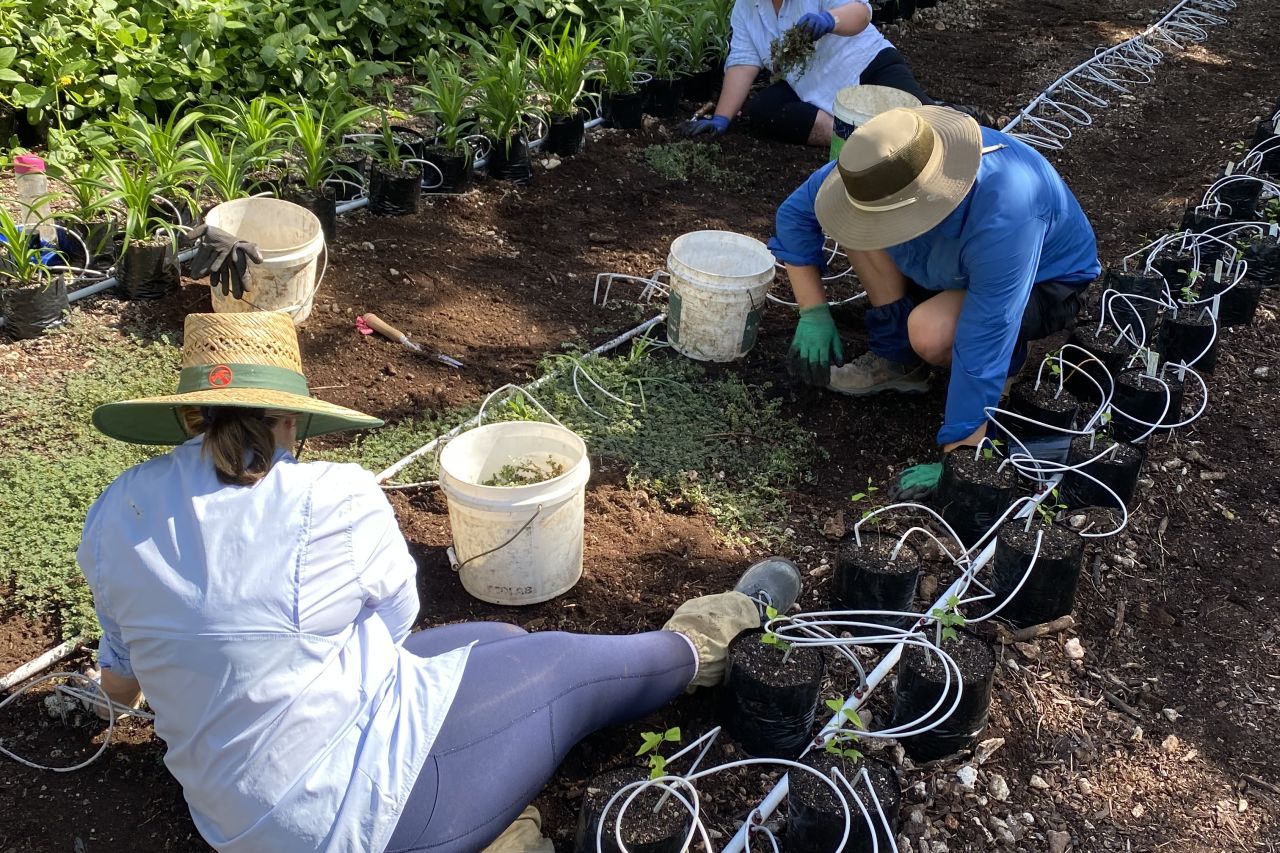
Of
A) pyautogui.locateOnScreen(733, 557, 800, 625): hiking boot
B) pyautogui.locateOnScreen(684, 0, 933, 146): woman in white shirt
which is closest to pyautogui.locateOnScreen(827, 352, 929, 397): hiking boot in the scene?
pyautogui.locateOnScreen(733, 557, 800, 625): hiking boot

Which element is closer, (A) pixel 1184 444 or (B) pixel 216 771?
(B) pixel 216 771

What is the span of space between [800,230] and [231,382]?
2.06 meters

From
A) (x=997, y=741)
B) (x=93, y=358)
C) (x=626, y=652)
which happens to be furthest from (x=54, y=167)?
(x=997, y=741)

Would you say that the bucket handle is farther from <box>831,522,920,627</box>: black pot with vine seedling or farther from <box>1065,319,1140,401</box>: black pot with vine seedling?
<box>1065,319,1140,401</box>: black pot with vine seedling

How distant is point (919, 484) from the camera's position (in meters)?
3.01

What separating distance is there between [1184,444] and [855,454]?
105 cm

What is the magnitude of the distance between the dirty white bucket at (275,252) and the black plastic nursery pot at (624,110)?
76.5 inches

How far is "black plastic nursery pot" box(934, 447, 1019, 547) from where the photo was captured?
2775 millimetres

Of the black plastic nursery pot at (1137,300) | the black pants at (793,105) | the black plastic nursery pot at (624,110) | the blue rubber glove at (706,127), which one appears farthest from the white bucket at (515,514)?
the black pants at (793,105)

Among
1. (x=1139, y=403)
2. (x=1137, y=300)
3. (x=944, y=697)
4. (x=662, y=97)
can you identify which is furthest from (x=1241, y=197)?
(x=944, y=697)

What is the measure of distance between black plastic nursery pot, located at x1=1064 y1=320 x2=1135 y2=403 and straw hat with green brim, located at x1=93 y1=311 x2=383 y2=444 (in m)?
2.38

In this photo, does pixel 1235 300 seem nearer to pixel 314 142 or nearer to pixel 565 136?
pixel 565 136

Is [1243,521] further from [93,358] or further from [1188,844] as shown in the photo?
[93,358]

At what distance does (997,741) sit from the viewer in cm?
233
